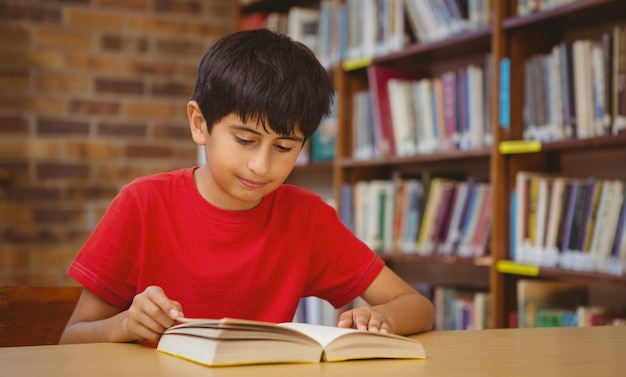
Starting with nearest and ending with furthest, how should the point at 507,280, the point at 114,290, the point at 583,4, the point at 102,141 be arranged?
the point at 114,290 → the point at 583,4 → the point at 507,280 → the point at 102,141

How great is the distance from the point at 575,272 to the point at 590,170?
0.46m

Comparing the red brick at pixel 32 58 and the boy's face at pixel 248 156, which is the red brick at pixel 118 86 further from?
the boy's face at pixel 248 156

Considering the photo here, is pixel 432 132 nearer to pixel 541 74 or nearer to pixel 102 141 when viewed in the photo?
pixel 541 74

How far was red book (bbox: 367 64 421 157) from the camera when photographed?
3.12 m

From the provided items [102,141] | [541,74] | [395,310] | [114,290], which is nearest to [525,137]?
[541,74]

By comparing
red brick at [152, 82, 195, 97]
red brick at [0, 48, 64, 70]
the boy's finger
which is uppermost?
red brick at [0, 48, 64, 70]

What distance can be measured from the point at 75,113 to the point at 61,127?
85mm

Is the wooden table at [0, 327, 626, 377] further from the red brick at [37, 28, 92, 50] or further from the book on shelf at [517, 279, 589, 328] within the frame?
the red brick at [37, 28, 92, 50]

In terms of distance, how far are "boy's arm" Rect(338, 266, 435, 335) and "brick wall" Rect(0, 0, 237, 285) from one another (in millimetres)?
2361

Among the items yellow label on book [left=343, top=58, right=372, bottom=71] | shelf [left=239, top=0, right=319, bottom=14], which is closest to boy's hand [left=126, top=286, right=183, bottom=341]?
yellow label on book [left=343, top=58, right=372, bottom=71]

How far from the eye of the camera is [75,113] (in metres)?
3.65

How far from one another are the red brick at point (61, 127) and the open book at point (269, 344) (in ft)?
8.87

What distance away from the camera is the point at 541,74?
2.48 metres

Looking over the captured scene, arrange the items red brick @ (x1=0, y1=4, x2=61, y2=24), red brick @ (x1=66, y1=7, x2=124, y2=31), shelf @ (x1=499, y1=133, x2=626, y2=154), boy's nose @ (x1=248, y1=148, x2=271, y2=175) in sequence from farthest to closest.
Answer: red brick @ (x1=66, y1=7, x2=124, y2=31) → red brick @ (x1=0, y1=4, x2=61, y2=24) → shelf @ (x1=499, y1=133, x2=626, y2=154) → boy's nose @ (x1=248, y1=148, x2=271, y2=175)
